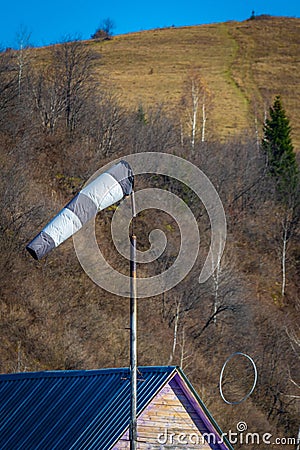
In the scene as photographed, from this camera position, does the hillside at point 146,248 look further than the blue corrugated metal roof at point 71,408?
Yes

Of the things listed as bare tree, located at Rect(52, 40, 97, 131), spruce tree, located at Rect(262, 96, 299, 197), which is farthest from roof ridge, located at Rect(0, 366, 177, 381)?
spruce tree, located at Rect(262, 96, 299, 197)

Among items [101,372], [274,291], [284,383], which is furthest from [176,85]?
[101,372]

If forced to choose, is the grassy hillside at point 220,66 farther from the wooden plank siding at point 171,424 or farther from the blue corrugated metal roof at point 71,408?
the wooden plank siding at point 171,424

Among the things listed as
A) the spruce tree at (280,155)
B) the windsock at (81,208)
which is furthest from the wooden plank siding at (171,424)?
the spruce tree at (280,155)

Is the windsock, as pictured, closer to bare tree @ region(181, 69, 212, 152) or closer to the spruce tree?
the spruce tree

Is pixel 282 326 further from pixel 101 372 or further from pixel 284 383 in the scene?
pixel 101 372
